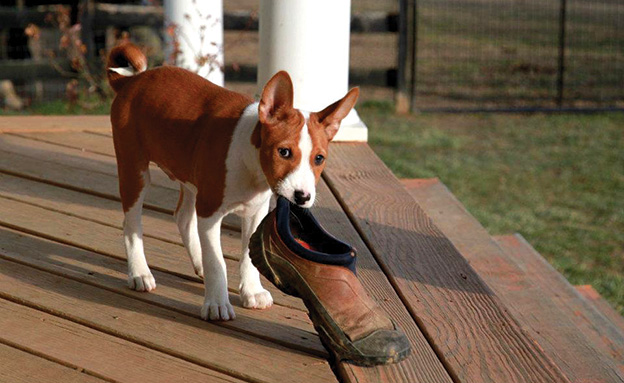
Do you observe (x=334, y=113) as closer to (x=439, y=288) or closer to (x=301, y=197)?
(x=301, y=197)

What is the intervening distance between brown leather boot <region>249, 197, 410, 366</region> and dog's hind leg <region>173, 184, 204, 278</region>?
0.62m

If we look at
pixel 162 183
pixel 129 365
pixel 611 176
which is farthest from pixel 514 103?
pixel 129 365

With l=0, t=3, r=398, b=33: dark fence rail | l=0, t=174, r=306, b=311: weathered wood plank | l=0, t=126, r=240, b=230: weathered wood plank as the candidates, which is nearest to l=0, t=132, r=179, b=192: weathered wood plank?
l=0, t=126, r=240, b=230: weathered wood plank

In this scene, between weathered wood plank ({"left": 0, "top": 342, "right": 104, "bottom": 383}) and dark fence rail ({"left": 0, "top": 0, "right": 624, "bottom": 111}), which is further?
dark fence rail ({"left": 0, "top": 0, "right": 624, "bottom": 111})

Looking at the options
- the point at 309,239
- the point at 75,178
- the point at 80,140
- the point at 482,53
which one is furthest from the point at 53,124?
the point at 482,53

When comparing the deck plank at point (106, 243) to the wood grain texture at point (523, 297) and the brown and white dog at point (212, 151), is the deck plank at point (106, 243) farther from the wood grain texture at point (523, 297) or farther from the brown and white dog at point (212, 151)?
the wood grain texture at point (523, 297)

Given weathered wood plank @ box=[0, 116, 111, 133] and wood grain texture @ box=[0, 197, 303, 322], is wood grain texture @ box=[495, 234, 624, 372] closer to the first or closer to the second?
wood grain texture @ box=[0, 197, 303, 322]

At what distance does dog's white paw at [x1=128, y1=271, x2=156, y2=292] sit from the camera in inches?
129

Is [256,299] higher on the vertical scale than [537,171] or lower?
higher

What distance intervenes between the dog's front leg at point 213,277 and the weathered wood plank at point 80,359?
28cm

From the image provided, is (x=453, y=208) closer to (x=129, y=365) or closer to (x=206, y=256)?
(x=206, y=256)

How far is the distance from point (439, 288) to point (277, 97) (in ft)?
3.09

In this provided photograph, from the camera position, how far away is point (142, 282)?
10.8 feet

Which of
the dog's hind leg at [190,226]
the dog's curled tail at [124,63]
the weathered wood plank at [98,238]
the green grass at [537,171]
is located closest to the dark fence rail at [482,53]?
the green grass at [537,171]
